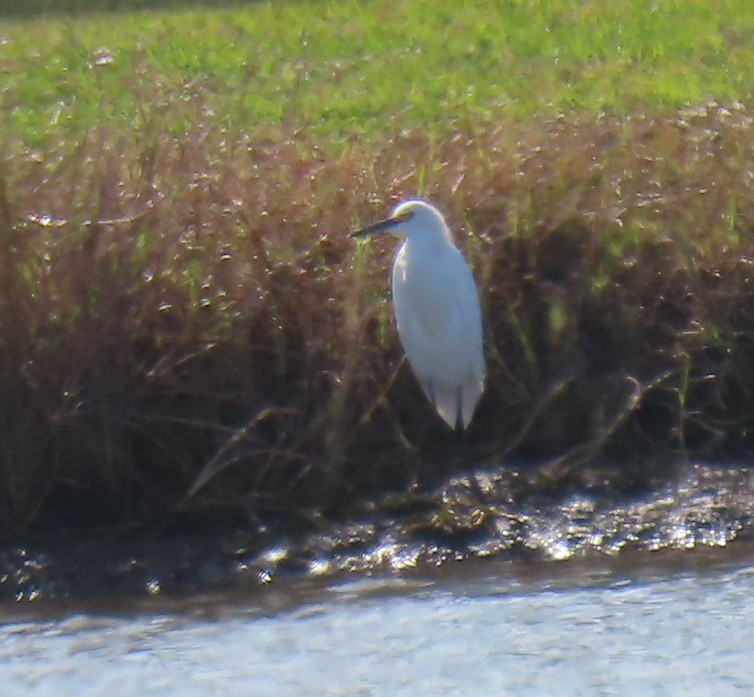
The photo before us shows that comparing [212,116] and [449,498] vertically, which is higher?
[212,116]

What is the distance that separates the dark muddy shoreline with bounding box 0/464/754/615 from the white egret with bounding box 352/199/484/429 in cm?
35

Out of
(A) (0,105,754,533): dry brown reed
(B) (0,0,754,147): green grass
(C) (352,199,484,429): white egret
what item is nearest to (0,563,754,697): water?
(A) (0,105,754,533): dry brown reed

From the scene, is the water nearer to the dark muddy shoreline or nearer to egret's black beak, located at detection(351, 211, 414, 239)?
the dark muddy shoreline

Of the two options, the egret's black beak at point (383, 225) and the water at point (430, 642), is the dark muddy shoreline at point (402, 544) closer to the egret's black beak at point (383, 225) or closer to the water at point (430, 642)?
the water at point (430, 642)

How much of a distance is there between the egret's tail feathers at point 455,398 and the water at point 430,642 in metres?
0.67

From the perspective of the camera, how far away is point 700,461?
6574 millimetres

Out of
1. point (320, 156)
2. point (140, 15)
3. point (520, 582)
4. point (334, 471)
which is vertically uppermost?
point (140, 15)

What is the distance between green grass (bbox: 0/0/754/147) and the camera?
9.55 m

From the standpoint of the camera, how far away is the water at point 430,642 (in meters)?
5.28

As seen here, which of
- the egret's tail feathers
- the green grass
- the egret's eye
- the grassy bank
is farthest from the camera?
the green grass

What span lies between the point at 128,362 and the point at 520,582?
160cm

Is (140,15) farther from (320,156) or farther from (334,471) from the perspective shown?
(334,471)

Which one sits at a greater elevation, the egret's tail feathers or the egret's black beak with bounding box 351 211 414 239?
the egret's black beak with bounding box 351 211 414 239

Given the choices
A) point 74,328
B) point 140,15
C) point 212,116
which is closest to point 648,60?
point 212,116
